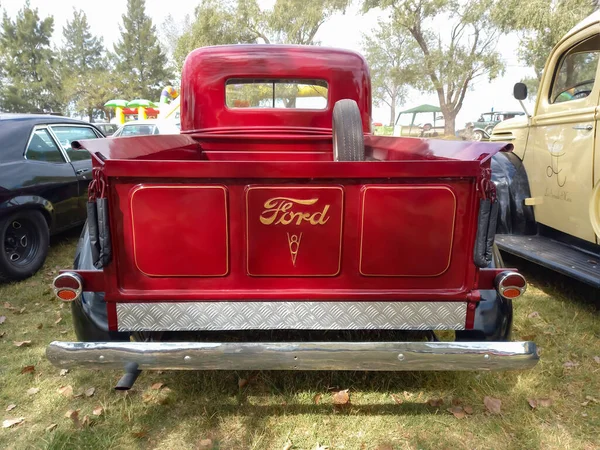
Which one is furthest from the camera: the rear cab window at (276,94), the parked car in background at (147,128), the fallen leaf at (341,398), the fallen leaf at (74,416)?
the parked car in background at (147,128)

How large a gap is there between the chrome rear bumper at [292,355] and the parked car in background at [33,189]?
2.88 m

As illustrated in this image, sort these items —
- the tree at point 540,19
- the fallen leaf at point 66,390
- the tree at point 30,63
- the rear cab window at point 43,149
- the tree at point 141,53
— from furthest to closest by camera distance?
the tree at point 141,53 < the tree at point 30,63 < the tree at point 540,19 < the rear cab window at point 43,149 < the fallen leaf at point 66,390

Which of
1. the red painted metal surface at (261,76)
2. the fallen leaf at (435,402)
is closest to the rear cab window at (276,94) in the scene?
the red painted metal surface at (261,76)

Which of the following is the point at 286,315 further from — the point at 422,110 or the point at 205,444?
the point at 422,110

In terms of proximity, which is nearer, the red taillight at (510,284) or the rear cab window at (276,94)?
the red taillight at (510,284)

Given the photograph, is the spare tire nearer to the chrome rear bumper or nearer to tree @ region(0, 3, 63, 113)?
the chrome rear bumper

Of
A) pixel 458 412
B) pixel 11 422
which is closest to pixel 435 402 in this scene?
pixel 458 412

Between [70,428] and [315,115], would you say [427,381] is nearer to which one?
[70,428]

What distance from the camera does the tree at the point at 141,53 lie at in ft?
182

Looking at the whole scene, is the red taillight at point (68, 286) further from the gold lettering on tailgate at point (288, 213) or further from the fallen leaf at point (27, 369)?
the fallen leaf at point (27, 369)

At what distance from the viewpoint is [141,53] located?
5666 centimetres

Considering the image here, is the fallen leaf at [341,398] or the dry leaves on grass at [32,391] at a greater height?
the fallen leaf at [341,398]

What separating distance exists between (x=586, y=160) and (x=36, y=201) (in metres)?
5.12

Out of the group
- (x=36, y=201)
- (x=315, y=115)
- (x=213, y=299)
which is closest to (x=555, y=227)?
(x=315, y=115)
